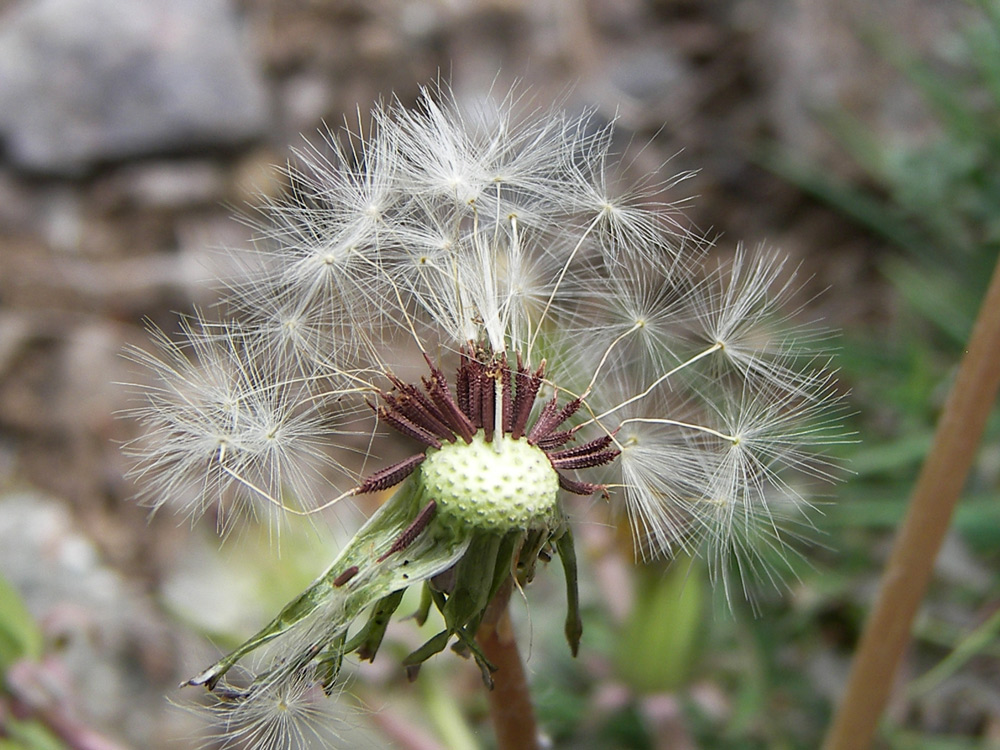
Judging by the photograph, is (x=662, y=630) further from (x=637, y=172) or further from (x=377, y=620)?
(x=637, y=172)

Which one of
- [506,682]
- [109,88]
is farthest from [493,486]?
[109,88]

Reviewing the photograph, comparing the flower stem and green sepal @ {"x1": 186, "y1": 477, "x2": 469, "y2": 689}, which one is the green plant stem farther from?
green sepal @ {"x1": 186, "y1": 477, "x2": 469, "y2": 689}

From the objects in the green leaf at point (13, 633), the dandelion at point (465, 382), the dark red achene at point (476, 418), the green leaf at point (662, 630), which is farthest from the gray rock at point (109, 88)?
the dark red achene at point (476, 418)

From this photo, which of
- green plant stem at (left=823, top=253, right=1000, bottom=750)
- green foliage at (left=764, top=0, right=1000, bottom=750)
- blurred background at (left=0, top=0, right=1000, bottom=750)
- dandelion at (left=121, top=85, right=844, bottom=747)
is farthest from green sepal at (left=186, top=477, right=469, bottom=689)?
green foliage at (left=764, top=0, right=1000, bottom=750)

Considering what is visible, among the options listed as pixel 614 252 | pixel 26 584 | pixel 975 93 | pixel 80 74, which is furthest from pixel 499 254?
pixel 80 74

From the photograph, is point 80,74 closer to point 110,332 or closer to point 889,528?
point 110,332
